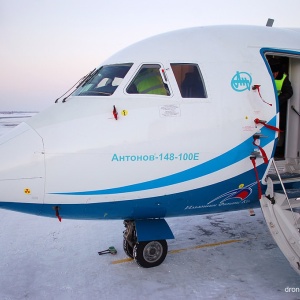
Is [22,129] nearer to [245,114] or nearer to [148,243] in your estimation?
[148,243]

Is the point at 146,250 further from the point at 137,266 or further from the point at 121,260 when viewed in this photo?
the point at 121,260

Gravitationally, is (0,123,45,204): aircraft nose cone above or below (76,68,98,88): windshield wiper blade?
below

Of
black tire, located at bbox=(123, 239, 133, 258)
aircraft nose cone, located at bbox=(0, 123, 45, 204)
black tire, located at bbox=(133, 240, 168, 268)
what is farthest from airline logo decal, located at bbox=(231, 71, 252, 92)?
black tire, located at bbox=(123, 239, 133, 258)

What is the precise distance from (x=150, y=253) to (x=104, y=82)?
10.1 feet

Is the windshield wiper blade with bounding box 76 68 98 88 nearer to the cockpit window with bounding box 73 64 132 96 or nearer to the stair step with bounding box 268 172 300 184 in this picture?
the cockpit window with bounding box 73 64 132 96

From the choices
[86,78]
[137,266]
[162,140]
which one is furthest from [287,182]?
[86,78]

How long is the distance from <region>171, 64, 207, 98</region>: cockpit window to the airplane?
0.02 m

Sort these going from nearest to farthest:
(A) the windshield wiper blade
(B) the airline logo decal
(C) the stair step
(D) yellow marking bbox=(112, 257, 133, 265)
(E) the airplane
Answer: (E) the airplane
(B) the airline logo decal
(A) the windshield wiper blade
(C) the stair step
(D) yellow marking bbox=(112, 257, 133, 265)

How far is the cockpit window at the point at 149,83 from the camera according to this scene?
5.30m

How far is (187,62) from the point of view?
17.9 ft

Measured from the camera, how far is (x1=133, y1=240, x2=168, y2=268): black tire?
610cm

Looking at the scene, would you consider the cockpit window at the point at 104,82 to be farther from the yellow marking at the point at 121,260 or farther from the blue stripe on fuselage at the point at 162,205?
the yellow marking at the point at 121,260

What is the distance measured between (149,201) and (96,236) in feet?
9.44

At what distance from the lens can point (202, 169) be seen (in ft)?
17.6
